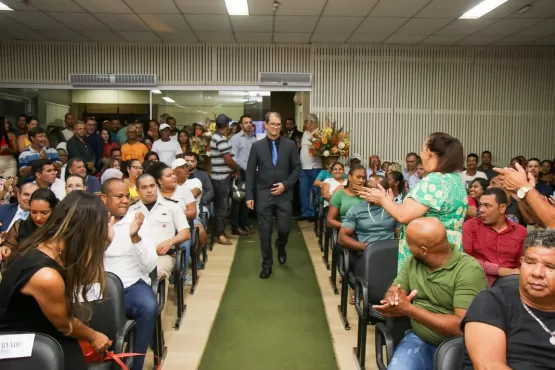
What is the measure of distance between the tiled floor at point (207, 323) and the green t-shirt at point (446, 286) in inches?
48.5

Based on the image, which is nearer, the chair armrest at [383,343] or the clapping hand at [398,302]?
the clapping hand at [398,302]

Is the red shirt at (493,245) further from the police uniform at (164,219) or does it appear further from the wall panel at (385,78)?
the wall panel at (385,78)

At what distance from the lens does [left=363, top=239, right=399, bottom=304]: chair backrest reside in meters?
3.39

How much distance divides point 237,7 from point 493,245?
490 centimetres

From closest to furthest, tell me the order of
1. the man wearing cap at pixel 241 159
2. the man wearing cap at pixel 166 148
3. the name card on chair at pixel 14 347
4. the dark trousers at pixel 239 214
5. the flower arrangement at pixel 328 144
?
the name card on chair at pixel 14 347 < the dark trousers at pixel 239 214 < the man wearing cap at pixel 241 159 < the man wearing cap at pixel 166 148 < the flower arrangement at pixel 328 144

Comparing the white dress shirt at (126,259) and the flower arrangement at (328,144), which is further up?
the flower arrangement at (328,144)

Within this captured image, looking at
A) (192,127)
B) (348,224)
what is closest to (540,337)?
(348,224)

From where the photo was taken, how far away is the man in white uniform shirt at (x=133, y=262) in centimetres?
322

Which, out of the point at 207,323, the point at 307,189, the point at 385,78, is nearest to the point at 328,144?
the point at 307,189

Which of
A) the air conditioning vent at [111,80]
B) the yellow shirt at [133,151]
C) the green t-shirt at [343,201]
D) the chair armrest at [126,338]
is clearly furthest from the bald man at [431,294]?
the air conditioning vent at [111,80]

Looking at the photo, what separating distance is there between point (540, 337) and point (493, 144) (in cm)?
880

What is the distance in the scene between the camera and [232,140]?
7.84m

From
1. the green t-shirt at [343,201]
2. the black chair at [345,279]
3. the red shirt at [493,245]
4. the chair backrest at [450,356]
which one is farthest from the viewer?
the green t-shirt at [343,201]

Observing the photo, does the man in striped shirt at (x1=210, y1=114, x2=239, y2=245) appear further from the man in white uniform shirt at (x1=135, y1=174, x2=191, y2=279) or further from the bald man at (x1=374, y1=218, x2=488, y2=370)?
the bald man at (x1=374, y1=218, x2=488, y2=370)
